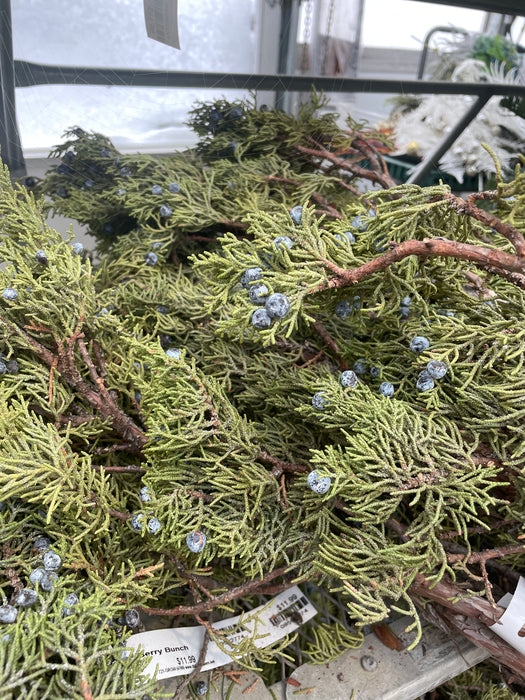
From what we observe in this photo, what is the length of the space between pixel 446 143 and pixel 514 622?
0.79m

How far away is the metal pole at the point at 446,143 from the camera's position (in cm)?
83

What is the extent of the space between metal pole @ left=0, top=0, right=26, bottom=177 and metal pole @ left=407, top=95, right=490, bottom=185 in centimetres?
63

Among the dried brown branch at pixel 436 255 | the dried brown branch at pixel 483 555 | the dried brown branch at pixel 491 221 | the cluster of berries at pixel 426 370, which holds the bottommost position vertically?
the dried brown branch at pixel 483 555

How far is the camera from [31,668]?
34 cm

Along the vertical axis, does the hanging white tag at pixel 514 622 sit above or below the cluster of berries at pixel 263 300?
below

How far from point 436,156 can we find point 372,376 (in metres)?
0.62

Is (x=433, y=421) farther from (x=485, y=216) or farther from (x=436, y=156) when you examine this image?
(x=436, y=156)

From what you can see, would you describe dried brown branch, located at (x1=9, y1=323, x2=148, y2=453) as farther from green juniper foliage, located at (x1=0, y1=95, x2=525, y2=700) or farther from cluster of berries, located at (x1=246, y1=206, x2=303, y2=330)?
cluster of berries, located at (x1=246, y1=206, x2=303, y2=330)

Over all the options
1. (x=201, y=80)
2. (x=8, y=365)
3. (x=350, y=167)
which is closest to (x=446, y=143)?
(x=350, y=167)

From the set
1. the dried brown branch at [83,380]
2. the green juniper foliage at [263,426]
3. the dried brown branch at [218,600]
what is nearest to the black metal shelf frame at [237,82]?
the green juniper foliage at [263,426]

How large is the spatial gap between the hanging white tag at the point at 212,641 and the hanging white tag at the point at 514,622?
202 mm

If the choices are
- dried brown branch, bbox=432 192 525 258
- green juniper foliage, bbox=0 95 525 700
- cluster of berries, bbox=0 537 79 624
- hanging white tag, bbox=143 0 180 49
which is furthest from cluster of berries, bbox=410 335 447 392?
hanging white tag, bbox=143 0 180 49

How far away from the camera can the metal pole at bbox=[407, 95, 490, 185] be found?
0.83 meters

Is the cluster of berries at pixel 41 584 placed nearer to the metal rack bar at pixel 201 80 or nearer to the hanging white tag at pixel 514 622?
the hanging white tag at pixel 514 622
